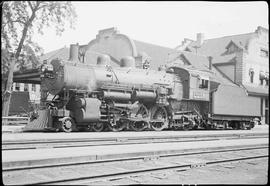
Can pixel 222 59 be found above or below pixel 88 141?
above

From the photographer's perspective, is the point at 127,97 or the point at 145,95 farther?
the point at 145,95

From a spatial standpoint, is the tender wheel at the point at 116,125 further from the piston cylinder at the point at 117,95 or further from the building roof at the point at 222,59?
the building roof at the point at 222,59

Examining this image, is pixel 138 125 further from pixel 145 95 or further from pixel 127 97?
pixel 127 97

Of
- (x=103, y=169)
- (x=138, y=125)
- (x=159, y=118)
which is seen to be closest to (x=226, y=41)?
(x=103, y=169)

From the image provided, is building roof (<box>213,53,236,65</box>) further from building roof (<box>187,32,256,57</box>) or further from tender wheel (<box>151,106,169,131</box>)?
tender wheel (<box>151,106,169,131</box>)

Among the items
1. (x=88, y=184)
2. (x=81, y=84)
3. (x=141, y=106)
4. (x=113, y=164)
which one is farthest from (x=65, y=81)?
(x=88, y=184)

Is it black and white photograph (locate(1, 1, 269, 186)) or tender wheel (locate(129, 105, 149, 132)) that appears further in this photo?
tender wheel (locate(129, 105, 149, 132))

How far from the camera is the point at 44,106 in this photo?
13.1 m

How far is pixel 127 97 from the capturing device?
1458 cm

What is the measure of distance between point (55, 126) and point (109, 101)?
2650 mm

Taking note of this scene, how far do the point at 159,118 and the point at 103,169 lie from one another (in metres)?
10.1

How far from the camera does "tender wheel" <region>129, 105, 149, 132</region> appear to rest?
1509 cm

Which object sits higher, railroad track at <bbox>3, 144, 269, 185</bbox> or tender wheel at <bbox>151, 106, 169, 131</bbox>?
tender wheel at <bbox>151, 106, 169, 131</bbox>

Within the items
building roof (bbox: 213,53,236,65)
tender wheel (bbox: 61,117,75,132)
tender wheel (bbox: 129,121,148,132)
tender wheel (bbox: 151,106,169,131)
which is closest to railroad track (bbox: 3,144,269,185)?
building roof (bbox: 213,53,236,65)
